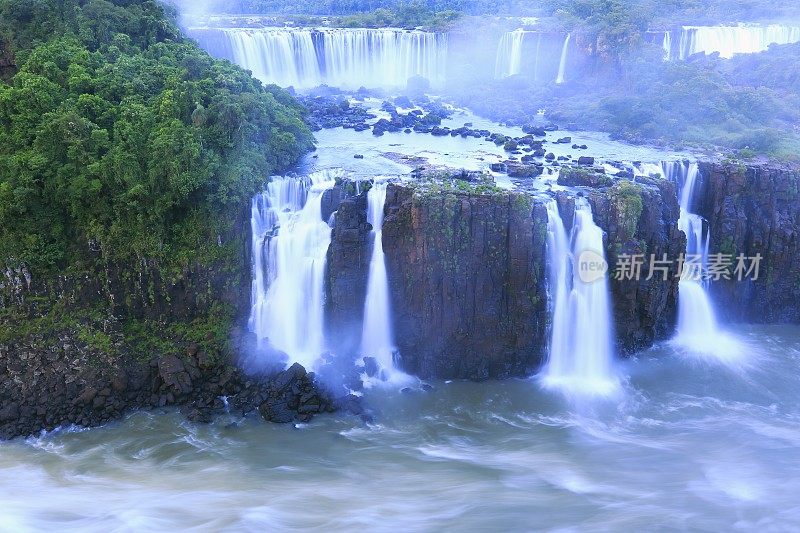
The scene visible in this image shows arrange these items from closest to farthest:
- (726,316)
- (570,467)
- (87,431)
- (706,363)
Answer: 1. (570,467)
2. (87,431)
3. (706,363)
4. (726,316)

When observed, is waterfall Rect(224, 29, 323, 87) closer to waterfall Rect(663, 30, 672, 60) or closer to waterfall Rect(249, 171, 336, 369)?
waterfall Rect(249, 171, 336, 369)

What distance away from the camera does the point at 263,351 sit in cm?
2061

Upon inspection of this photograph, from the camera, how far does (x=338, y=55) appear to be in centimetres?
4416

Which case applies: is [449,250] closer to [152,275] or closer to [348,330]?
[348,330]

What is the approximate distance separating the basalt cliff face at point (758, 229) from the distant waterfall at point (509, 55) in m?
25.8

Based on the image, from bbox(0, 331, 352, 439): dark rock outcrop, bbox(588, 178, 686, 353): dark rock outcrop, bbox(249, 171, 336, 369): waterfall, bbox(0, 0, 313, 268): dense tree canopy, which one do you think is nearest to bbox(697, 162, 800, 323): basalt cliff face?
bbox(588, 178, 686, 353): dark rock outcrop

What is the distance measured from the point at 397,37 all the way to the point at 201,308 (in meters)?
31.1

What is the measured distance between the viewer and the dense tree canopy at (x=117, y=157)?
65.1ft

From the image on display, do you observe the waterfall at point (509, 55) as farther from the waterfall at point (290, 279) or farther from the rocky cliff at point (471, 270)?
the waterfall at point (290, 279)

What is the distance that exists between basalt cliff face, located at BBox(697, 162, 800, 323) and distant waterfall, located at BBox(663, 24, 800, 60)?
26.0m

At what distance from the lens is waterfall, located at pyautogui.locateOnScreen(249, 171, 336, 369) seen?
2081 cm

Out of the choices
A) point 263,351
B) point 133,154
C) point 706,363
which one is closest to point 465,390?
point 263,351

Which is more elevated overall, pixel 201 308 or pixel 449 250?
pixel 449 250

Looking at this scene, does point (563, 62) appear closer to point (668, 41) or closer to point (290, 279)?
point (668, 41)
